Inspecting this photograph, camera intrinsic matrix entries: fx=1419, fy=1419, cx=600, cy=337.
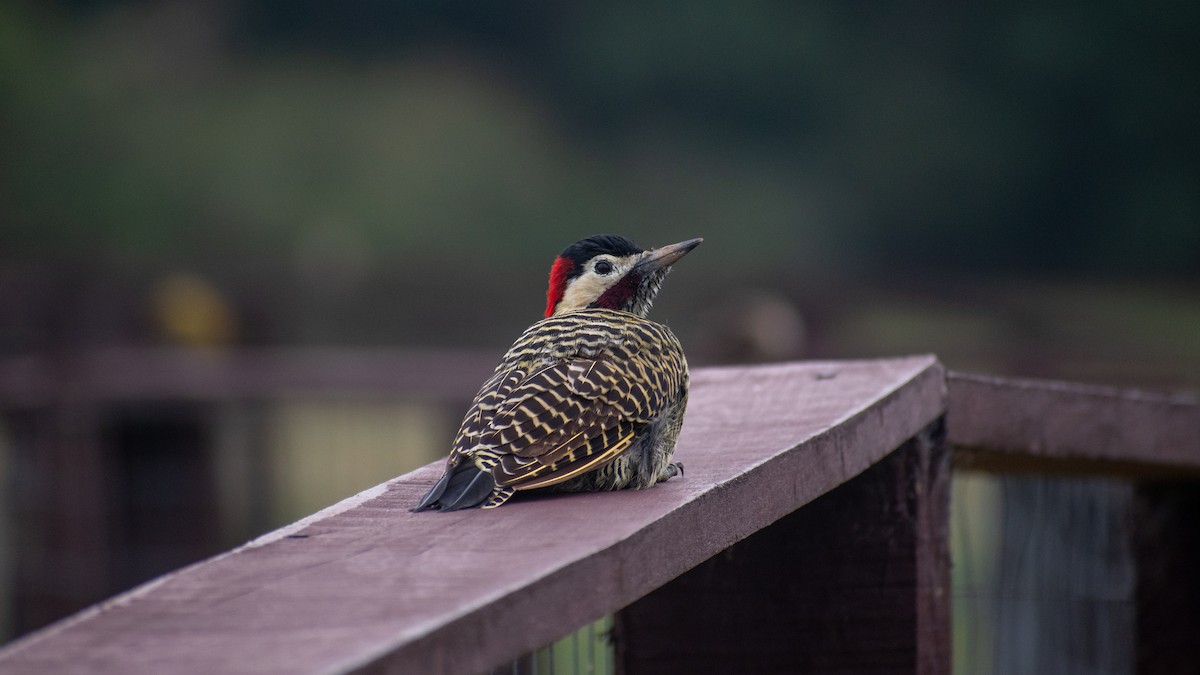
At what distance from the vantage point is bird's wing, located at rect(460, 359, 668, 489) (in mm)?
1592

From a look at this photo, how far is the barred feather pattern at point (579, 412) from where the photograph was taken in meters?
1.60

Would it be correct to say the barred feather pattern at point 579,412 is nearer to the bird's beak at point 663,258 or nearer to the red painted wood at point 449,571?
the red painted wood at point 449,571

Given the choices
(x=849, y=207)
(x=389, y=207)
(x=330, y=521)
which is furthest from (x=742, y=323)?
(x=849, y=207)

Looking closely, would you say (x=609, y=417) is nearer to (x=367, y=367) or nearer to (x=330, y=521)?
(x=330, y=521)

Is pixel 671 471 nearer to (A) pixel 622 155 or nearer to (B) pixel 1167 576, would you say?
(B) pixel 1167 576

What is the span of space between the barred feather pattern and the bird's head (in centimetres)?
39

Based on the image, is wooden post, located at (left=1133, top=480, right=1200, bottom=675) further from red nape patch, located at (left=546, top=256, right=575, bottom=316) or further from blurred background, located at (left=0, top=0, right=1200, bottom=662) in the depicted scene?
blurred background, located at (left=0, top=0, right=1200, bottom=662)

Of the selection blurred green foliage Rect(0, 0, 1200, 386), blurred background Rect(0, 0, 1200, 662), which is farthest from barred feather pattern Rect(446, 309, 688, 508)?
blurred green foliage Rect(0, 0, 1200, 386)

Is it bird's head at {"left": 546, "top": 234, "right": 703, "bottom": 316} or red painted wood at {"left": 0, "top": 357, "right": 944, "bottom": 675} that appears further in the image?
bird's head at {"left": 546, "top": 234, "right": 703, "bottom": 316}

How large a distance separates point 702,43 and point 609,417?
64.8 ft

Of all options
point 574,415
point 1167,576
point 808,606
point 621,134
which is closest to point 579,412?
point 574,415

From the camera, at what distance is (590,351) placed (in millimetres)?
1873

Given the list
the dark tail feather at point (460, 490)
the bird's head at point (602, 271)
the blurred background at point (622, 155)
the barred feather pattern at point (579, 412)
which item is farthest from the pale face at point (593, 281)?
the blurred background at point (622, 155)

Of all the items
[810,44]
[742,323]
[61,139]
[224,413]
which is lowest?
[224,413]
